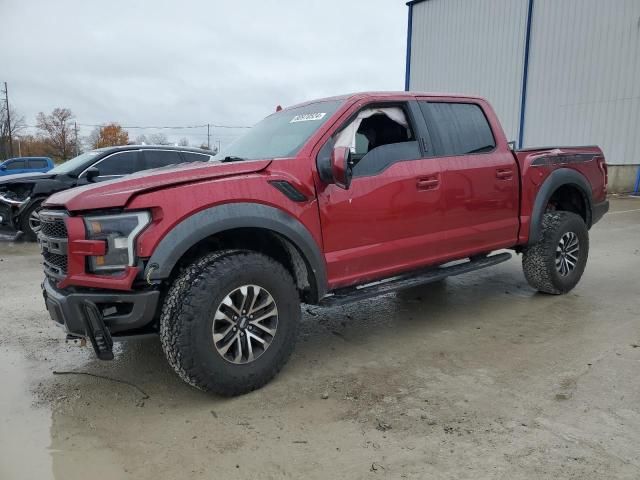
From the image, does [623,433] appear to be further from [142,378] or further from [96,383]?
[96,383]

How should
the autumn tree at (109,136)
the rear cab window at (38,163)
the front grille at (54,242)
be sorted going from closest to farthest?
the front grille at (54,242) → the rear cab window at (38,163) → the autumn tree at (109,136)

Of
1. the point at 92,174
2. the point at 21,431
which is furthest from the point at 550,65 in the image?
the point at 21,431

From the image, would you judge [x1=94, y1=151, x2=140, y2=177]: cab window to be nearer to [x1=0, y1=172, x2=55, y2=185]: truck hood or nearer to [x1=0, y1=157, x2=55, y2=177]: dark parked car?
[x1=0, y1=172, x2=55, y2=185]: truck hood

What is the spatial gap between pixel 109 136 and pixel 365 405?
72.6 metres

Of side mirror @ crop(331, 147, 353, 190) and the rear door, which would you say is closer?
side mirror @ crop(331, 147, 353, 190)

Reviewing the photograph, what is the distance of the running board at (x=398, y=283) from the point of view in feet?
11.6

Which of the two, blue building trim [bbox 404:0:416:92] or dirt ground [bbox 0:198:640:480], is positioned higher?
blue building trim [bbox 404:0:416:92]

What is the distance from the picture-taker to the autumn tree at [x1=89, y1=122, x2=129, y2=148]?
67.6m

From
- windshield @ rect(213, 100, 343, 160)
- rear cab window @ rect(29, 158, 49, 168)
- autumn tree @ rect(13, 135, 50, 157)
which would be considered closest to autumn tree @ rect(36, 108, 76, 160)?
autumn tree @ rect(13, 135, 50, 157)

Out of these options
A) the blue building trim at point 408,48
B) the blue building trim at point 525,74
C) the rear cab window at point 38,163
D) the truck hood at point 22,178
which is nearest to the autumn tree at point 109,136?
the rear cab window at point 38,163

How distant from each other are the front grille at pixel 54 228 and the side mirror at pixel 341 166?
1.62 metres

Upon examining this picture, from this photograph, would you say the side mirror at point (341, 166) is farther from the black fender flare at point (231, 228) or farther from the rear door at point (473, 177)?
the rear door at point (473, 177)

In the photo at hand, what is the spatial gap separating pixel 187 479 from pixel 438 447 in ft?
4.02

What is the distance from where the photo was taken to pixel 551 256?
16.4 ft
